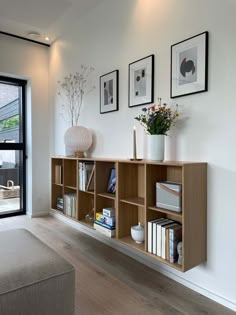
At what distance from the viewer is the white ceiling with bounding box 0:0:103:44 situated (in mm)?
2865

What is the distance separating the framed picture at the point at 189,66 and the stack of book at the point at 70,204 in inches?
66.0

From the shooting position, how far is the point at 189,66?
1971mm

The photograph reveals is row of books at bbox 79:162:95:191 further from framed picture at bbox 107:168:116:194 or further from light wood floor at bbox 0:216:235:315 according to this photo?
light wood floor at bbox 0:216:235:315

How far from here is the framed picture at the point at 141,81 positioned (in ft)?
7.52

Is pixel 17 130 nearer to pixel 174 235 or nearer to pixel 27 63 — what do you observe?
pixel 27 63

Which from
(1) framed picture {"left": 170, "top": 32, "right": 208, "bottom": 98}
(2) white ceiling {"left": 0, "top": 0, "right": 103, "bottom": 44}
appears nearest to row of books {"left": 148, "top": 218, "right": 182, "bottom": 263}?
(1) framed picture {"left": 170, "top": 32, "right": 208, "bottom": 98}

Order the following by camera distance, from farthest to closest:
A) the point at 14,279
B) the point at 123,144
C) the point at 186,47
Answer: the point at 123,144 < the point at 186,47 < the point at 14,279

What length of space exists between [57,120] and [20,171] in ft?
3.44

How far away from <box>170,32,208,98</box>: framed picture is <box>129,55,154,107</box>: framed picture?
242mm

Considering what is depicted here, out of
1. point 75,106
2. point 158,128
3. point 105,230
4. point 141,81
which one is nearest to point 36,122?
point 75,106

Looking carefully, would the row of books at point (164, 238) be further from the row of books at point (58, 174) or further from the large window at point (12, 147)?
the large window at point (12, 147)

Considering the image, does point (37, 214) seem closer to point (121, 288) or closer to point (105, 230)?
point (105, 230)

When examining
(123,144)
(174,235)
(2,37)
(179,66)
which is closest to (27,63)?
(2,37)

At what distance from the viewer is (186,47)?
198 cm
